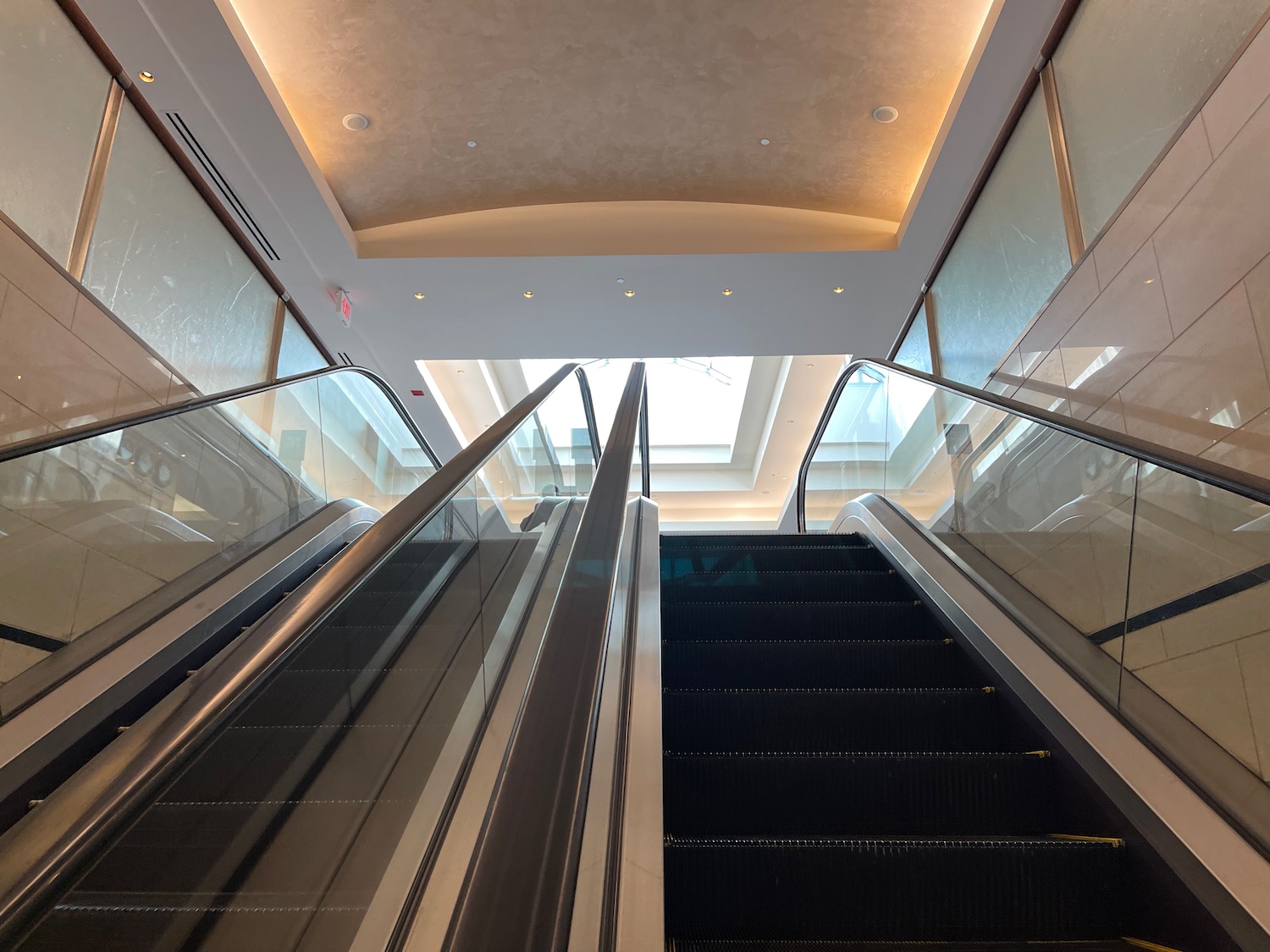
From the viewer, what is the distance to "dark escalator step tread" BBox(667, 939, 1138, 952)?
1627 millimetres

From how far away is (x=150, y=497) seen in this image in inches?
137

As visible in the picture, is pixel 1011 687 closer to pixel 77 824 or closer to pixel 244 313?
pixel 77 824

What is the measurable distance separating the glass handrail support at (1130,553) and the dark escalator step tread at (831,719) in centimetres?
36

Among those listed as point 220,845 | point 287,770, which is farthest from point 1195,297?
point 220,845

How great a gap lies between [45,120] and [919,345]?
6.41 metres

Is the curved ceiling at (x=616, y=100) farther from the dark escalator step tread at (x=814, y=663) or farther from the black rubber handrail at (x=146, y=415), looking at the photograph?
the dark escalator step tread at (x=814, y=663)

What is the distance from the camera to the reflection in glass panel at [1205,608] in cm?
160

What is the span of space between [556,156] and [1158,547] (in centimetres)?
581

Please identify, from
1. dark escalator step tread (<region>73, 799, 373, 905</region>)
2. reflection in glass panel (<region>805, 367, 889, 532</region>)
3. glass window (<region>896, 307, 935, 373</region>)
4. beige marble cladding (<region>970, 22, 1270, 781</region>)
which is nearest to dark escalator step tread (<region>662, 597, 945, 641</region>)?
beige marble cladding (<region>970, 22, 1270, 781</region>)

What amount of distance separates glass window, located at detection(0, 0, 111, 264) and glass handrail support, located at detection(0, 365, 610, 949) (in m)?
3.47

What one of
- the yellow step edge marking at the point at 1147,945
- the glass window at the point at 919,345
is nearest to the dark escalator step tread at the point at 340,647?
the yellow step edge marking at the point at 1147,945

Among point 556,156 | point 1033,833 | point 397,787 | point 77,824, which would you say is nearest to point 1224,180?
point 1033,833

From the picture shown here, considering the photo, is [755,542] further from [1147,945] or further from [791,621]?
[1147,945]

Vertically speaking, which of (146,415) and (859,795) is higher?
(146,415)
